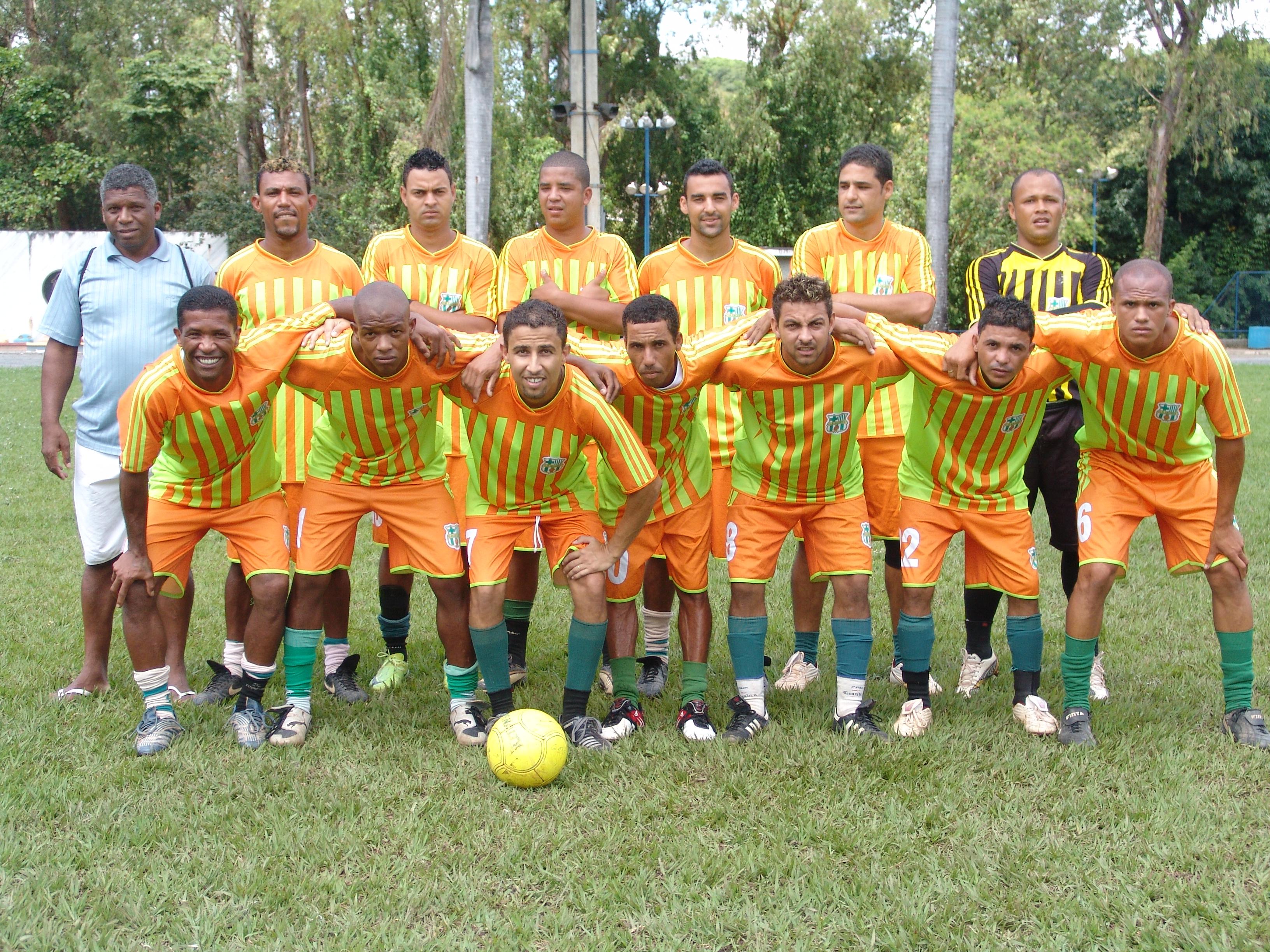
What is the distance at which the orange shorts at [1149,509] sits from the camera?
16.2 feet

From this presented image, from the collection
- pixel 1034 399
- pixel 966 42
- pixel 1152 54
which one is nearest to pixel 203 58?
pixel 966 42

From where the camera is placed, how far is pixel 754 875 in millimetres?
3736

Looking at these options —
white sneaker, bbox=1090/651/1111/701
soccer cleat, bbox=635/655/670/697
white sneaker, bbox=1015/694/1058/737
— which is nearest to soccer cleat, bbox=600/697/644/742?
soccer cleat, bbox=635/655/670/697

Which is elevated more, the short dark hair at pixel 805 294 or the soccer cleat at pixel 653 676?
the short dark hair at pixel 805 294

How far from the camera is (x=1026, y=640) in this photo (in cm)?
516

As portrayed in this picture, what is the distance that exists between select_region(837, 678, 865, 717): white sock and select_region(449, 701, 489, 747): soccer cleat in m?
1.59

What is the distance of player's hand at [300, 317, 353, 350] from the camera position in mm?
4887

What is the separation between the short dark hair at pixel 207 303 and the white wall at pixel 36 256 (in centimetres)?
3201

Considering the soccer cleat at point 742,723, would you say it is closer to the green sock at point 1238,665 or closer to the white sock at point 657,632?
the white sock at point 657,632

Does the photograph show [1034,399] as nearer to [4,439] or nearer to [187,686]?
[187,686]

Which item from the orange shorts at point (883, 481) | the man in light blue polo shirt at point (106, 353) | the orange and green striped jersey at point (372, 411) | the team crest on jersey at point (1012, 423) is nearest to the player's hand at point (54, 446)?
the man in light blue polo shirt at point (106, 353)

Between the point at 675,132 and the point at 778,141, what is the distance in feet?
11.2

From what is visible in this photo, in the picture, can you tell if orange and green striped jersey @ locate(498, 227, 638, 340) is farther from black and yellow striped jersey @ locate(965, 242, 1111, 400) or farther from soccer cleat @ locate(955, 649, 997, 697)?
soccer cleat @ locate(955, 649, 997, 697)

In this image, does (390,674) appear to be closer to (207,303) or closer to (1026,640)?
(207,303)
